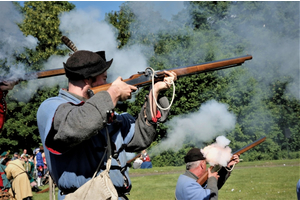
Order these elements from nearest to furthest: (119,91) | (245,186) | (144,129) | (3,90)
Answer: (119,91) → (144,129) → (3,90) → (245,186)

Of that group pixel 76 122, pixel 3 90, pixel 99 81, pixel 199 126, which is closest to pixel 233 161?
pixel 99 81

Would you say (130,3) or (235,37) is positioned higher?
(130,3)

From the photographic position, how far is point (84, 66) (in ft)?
9.28

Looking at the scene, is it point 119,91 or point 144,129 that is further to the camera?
point 144,129

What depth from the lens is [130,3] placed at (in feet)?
66.6

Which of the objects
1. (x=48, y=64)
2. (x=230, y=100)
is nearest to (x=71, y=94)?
(x=48, y=64)

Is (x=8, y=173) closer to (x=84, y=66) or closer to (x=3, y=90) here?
(x=3, y=90)

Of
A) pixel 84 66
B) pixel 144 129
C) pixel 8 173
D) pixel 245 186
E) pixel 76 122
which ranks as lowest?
pixel 245 186

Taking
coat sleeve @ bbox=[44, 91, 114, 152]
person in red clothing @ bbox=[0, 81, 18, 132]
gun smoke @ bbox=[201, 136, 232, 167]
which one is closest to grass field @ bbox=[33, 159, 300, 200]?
gun smoke @ bbox=[201, 136, 232, 167]

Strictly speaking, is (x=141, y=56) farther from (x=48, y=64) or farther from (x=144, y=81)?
(x=144, y=81)

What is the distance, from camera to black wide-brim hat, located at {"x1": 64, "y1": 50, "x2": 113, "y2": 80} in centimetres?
283

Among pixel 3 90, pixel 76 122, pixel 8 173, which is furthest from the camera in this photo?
pixel 8 173

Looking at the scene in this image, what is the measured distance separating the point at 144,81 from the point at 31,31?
14.3m

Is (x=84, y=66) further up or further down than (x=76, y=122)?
further up
